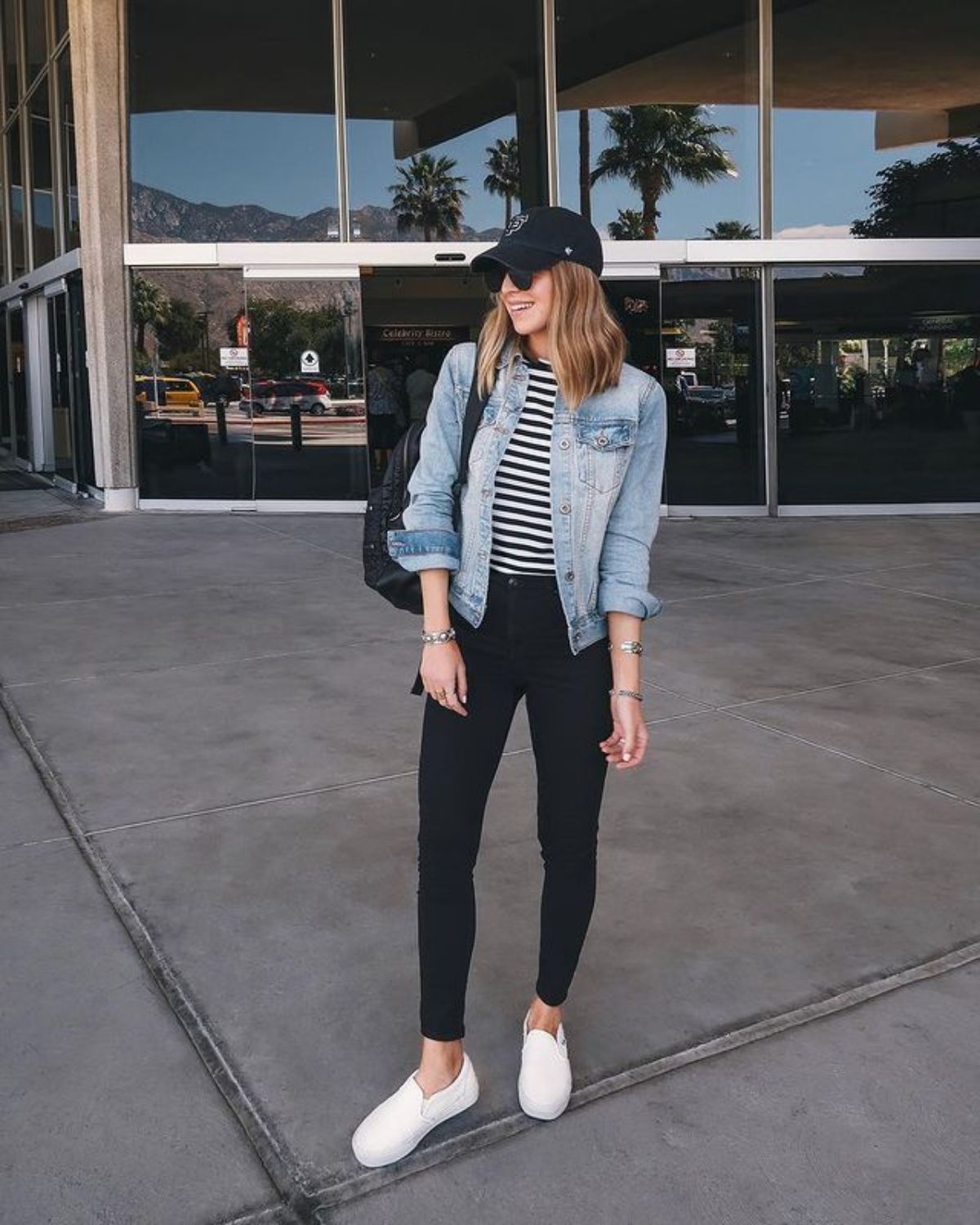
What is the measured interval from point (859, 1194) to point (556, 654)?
3.73ft

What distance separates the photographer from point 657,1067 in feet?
9.09

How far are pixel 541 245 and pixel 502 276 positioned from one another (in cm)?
10

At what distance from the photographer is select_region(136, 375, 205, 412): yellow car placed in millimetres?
13578

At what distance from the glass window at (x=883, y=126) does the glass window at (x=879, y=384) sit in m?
0.54

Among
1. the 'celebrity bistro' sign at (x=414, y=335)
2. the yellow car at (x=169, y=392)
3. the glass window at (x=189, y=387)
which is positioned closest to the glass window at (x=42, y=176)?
the glass window at (x=189, y=387)

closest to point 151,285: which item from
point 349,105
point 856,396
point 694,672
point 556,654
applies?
point 349,105

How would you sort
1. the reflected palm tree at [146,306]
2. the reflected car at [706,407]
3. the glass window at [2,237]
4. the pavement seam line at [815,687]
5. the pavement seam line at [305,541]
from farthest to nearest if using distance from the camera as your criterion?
the glass window at [2,237] → the reflected palm tree at [146,306] → the reflected car at [706,407] → the pavement seam line at [305,541] → the pavement seam line at [815,687]

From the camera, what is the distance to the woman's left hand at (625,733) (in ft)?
8.27

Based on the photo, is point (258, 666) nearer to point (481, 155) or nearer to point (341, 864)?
point (341, 864)

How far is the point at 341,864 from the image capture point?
3883 millimetres

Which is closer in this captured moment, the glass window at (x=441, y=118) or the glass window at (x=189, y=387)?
the glass window at (x=441, y=118)

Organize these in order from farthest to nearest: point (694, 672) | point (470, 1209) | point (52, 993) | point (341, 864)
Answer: point (694, 672) → point (341, 864) → point (52, 993) → point (470, 1209)

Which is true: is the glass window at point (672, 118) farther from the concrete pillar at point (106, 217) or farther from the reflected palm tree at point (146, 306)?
the concrete pillar at point (106, 217)

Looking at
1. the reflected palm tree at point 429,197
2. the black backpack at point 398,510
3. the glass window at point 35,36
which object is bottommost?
the black backpack at point 398,510
